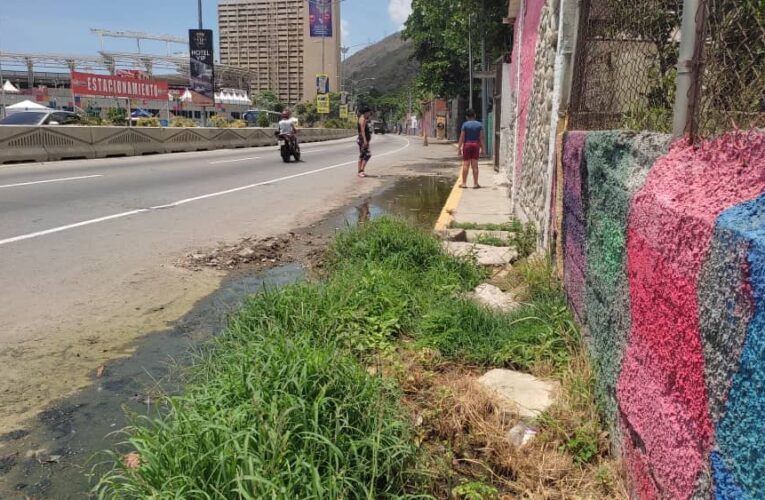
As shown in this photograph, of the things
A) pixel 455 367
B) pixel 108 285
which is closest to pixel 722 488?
pixel 455 367

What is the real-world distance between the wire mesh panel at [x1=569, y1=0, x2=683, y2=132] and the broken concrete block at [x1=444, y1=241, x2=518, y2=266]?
183 centimetres

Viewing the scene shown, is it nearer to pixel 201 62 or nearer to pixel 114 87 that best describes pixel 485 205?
pixel 114 87

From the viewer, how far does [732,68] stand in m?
1.94

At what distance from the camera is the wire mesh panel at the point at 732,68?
1828mm

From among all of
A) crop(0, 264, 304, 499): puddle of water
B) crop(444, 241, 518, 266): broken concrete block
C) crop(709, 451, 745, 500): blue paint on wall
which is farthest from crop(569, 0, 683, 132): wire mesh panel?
crop(0, 264, 304, 499): puddle of water

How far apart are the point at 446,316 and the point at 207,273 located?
9.64 feet

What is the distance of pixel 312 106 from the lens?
98938 millimetres

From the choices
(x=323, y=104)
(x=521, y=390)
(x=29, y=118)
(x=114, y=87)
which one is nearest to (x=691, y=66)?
(x=521, y=390)

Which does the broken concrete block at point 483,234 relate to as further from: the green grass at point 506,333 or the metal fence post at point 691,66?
the metal fence post at point 691,66

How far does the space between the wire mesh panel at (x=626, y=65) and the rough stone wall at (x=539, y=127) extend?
3.23 ft

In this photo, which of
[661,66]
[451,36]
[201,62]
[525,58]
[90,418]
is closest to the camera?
[90,418]

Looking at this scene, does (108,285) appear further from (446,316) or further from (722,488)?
(722,488)

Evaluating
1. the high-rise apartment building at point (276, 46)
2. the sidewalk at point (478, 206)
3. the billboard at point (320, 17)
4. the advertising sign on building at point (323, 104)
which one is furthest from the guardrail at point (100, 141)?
the high-rise apartment building at point (276, 46)

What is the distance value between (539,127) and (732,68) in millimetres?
4361
